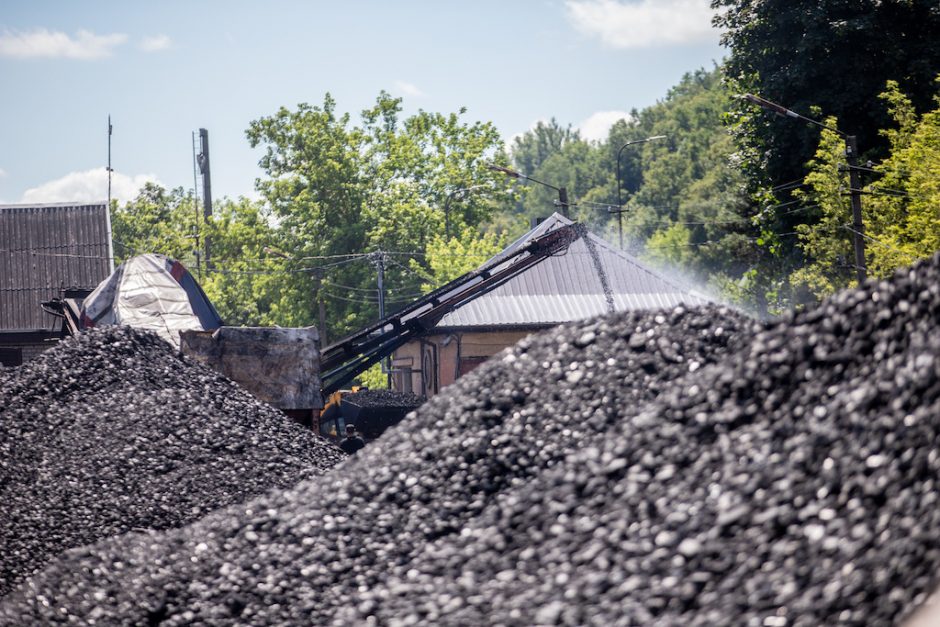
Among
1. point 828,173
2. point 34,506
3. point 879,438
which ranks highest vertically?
point 828,173

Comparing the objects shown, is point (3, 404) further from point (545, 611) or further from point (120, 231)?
point (120, 231)

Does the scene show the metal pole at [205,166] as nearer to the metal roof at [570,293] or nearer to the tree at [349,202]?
the tree at [349,202]

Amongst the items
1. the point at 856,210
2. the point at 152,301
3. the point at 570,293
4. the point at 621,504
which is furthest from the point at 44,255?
the point at 621,504

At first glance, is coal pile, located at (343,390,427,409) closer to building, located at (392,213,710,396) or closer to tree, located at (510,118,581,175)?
building, located at (392,213,710,396)

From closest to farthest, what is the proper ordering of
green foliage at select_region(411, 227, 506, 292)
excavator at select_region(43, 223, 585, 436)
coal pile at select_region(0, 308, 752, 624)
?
coal pile at select_region(0, 308, 752, 624) < excavator at select_region(43, 223, 585, 436) < green foliage at select_region(411, 227, 506, 292)

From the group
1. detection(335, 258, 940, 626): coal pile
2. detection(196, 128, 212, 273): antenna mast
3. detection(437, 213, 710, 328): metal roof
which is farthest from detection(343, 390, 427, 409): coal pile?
detection(196, 128, 212, 273): antenna mast

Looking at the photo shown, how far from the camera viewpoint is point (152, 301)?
2064 cm

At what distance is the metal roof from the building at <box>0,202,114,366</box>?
37.1 feet

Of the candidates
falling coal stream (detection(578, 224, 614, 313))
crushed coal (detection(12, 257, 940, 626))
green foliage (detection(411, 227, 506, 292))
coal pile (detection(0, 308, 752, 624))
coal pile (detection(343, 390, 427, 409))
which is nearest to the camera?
crushed coal (detection(12, 257, 940, 626))

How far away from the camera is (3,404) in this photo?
13750mm

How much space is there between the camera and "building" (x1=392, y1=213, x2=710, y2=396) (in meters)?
34.0

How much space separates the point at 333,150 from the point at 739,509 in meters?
48.8

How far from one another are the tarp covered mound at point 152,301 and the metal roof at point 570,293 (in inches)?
519

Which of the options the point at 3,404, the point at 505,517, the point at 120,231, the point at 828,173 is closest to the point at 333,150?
the point at 828,173
